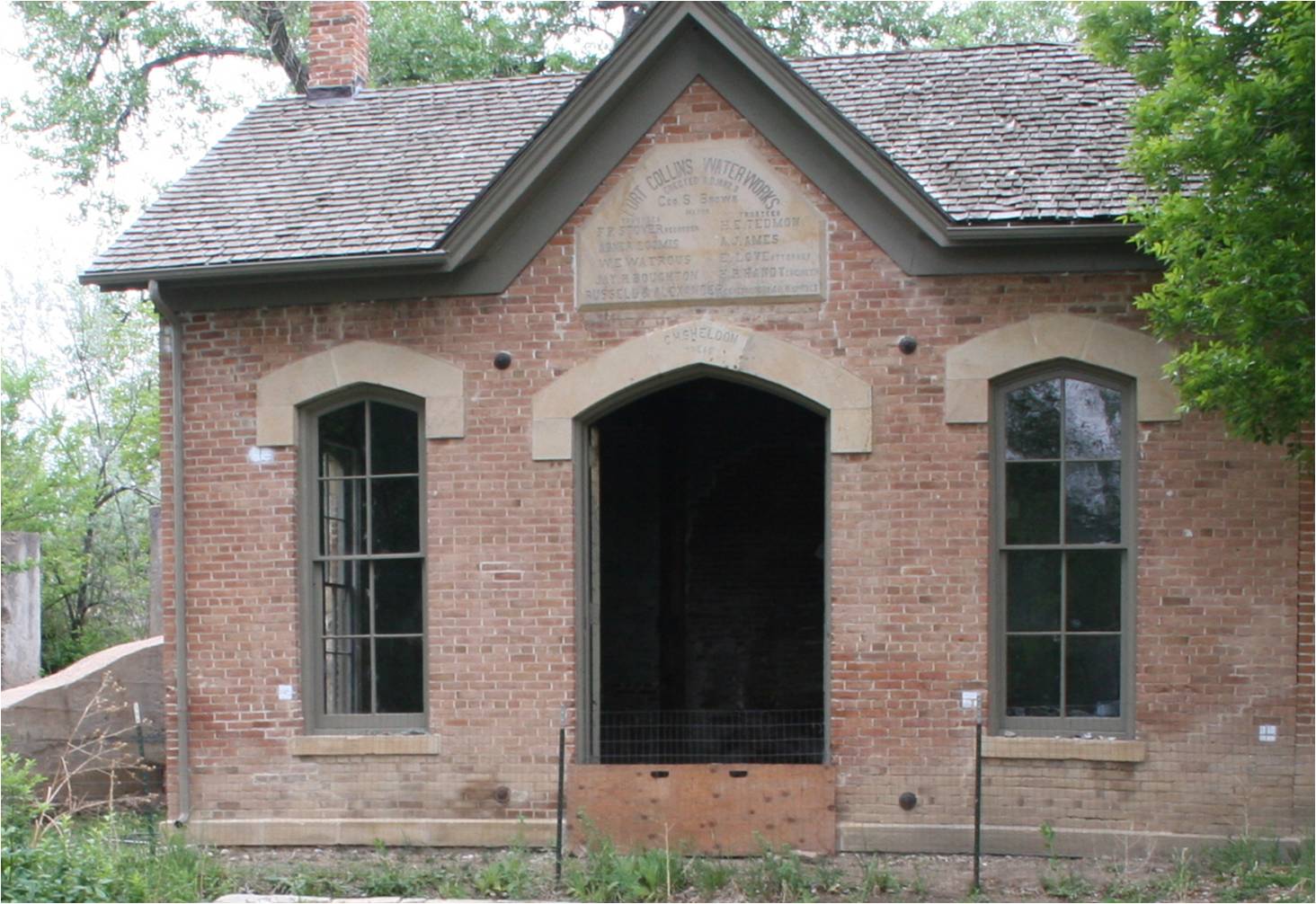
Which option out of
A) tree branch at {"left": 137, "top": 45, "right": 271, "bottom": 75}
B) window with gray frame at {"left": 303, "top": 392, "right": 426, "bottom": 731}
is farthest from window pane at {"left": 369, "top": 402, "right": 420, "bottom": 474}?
tree branch at {"left": 137, "top": 45, "right": 271, "bottom": 75}

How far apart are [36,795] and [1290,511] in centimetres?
1065

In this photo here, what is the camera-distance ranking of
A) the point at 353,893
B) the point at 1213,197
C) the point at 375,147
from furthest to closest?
1. the point at 375,147
2. the point at 353,893
3. the point at 1213,197

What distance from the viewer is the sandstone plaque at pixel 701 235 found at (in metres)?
11.1

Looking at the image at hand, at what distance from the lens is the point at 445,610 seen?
37.9 ft

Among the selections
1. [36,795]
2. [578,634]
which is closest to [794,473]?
[578,634]

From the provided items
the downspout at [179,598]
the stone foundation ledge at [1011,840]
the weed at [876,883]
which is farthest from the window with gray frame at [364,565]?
the weed at [876,883]

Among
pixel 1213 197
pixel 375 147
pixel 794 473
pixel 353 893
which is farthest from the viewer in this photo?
pixel 794 473

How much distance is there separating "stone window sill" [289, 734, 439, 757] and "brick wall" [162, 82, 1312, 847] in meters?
0.06

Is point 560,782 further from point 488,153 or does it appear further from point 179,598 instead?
point 488,153

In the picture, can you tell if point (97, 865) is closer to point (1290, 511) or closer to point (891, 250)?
point (891, 250)

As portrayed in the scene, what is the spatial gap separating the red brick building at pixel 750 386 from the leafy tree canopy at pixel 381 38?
1049 cm

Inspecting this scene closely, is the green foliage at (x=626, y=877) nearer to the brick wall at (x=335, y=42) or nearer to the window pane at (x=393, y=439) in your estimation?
the window pane at (x=393, y=439)

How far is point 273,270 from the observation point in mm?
11500

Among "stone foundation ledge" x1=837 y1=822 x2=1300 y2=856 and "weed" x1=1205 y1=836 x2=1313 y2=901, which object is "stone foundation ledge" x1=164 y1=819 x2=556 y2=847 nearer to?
"stone foundation ledge" x1=837 y1=822 x2=1300 y2=856
